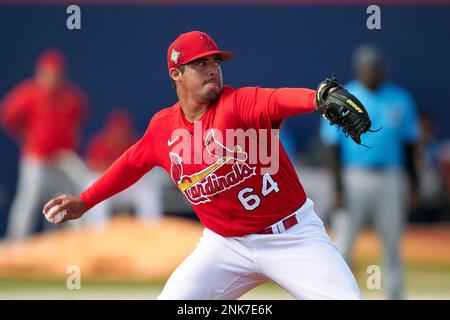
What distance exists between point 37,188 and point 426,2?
17.2ft

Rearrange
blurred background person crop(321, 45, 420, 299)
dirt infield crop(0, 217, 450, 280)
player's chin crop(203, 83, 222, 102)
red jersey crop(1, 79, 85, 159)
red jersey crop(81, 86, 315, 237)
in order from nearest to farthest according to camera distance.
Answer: red jersey crop(81, 86, 315, 237), player's chin crop(203, 83, 222, 102), blurred background person crop(321, 45, 420, 299), dirt infield crop(0, 217, 450, 280), red jersey crop(1, 79, 85, 159)

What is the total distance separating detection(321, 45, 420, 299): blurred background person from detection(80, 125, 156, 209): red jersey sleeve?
2.84 meters

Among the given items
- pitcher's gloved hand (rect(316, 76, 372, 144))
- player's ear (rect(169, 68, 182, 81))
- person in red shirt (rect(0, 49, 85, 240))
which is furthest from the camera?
person in red shirt (rect(0, 49, 85, 240))

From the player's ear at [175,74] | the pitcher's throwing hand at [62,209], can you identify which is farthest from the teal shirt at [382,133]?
the pitcher's throwing hand at [62,209]

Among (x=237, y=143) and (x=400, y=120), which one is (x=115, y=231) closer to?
(x=400, y=120)

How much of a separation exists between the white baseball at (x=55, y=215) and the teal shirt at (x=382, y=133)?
3302 mm

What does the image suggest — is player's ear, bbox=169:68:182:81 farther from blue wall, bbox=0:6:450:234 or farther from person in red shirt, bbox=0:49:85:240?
blue wall, bbox=0:6:450:234

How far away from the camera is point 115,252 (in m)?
9.59

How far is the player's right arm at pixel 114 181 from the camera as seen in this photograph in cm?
495

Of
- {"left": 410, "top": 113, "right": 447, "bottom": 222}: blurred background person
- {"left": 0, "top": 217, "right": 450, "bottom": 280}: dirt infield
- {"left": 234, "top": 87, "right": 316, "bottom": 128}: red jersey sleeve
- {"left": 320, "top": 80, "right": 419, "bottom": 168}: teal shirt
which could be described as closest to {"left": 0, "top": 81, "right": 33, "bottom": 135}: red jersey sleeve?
{"left": 0, "top": 217, "right": 450, "bottom": 280}: dirt infield

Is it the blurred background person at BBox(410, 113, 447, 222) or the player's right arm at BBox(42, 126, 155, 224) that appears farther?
the blurred background person at BBox(410, 113, 447, 222)

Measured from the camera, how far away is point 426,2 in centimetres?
1088

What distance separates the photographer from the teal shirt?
762 centimetres

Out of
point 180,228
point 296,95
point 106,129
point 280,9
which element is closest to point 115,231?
point 180,228
